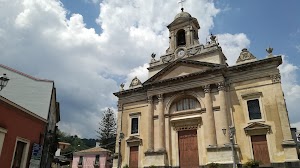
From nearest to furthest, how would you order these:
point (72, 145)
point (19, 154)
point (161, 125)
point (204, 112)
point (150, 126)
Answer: point (19, 154)
point (204, 112)
point (161, 125)
point (150, 126)
point (72, 145)

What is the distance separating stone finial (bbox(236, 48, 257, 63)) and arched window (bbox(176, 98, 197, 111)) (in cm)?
A: 585

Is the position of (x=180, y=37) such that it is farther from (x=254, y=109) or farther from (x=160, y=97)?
(x=254, y=109)

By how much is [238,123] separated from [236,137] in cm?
124

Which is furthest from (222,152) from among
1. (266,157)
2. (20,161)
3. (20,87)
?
(20,87)

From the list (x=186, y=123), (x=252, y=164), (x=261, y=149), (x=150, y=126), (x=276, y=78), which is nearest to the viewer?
(x=252, y=164)

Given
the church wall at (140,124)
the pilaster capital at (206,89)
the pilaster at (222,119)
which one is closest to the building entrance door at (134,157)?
the church wall at (140,124)

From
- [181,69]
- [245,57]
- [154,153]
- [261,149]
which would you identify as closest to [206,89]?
[181,69]

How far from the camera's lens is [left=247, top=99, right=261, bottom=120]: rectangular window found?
68.8ft

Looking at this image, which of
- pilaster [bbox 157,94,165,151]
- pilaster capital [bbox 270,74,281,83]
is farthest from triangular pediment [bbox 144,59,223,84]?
pilaster capital [bbox 270,74,281,83]

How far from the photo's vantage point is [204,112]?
75.0ft

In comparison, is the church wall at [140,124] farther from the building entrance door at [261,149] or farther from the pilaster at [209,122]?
the building entrance door at [261,149]

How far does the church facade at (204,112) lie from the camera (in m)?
19.9

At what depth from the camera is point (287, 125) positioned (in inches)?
755

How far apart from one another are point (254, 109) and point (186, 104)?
6.39 m
